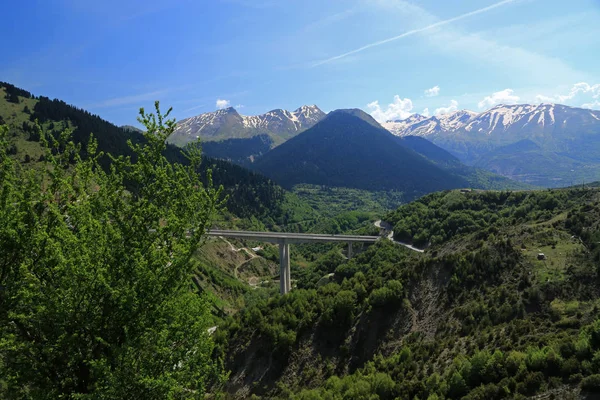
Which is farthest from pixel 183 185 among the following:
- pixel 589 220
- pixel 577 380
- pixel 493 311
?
pixel 589 220

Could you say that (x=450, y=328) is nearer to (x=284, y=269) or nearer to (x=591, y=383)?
(x=591, y=383)

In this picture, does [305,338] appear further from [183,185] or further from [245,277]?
[245,277]

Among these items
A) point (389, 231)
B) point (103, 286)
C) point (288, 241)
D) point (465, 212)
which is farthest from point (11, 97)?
point (103, 286)

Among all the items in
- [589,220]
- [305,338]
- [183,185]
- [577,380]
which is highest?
[183,185]

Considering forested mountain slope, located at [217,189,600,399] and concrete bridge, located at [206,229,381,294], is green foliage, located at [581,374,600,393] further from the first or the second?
concrete bridge, located at [206,229,381,294]

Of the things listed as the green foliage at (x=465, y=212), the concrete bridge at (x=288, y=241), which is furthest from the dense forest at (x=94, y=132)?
the green foliage at (x=465, y=212)

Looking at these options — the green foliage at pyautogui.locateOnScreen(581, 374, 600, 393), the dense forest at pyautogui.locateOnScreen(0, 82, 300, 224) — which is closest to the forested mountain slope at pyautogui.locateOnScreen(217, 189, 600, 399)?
the green foliage at pyautogui.locateOnScreen(581, 374, 600, 393)

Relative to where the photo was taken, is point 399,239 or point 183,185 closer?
point 183,185
